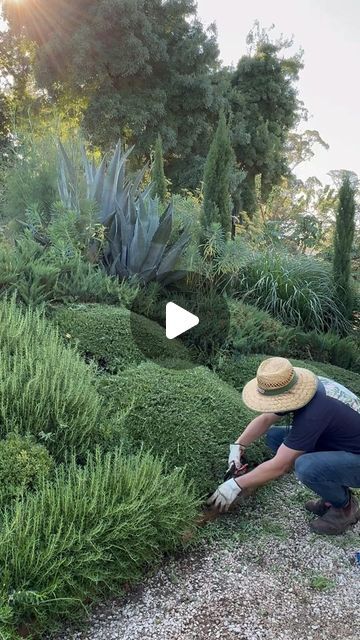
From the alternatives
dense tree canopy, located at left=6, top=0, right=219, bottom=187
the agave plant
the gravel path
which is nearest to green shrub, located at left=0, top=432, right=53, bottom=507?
the gravel path

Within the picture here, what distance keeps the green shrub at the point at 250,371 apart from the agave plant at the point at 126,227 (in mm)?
1240

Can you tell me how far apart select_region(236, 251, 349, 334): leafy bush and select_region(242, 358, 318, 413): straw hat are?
314 cm

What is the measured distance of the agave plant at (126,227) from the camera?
523 centimetres

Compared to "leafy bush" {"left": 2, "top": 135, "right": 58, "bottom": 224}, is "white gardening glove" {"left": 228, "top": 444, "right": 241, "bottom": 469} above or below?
below

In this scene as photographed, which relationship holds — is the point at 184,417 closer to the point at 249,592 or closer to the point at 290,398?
the point at 290,398

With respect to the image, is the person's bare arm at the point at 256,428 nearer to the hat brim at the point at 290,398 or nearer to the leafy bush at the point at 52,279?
the hat brim at the point at 290,398

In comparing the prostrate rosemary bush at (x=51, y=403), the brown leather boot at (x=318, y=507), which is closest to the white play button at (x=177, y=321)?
the prostrate rosemary bush at (x=51, y=403)

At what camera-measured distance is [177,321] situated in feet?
15.7

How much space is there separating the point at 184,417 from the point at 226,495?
58 cm

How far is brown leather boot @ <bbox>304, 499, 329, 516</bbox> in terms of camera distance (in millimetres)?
2971

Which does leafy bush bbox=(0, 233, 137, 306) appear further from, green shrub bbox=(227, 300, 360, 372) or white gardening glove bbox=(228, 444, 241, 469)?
white gardening glove bbox=(228, 444, 241, 469)

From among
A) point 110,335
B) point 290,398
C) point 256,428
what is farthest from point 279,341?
point 290,398

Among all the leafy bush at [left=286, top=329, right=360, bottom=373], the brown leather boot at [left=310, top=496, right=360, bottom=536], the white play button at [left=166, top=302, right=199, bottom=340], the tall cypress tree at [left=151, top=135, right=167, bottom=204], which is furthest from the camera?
the tall cypress tree at [left=151, top=135, right=167, bottom=204]

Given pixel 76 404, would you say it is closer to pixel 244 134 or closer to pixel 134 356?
pixel 134 356
